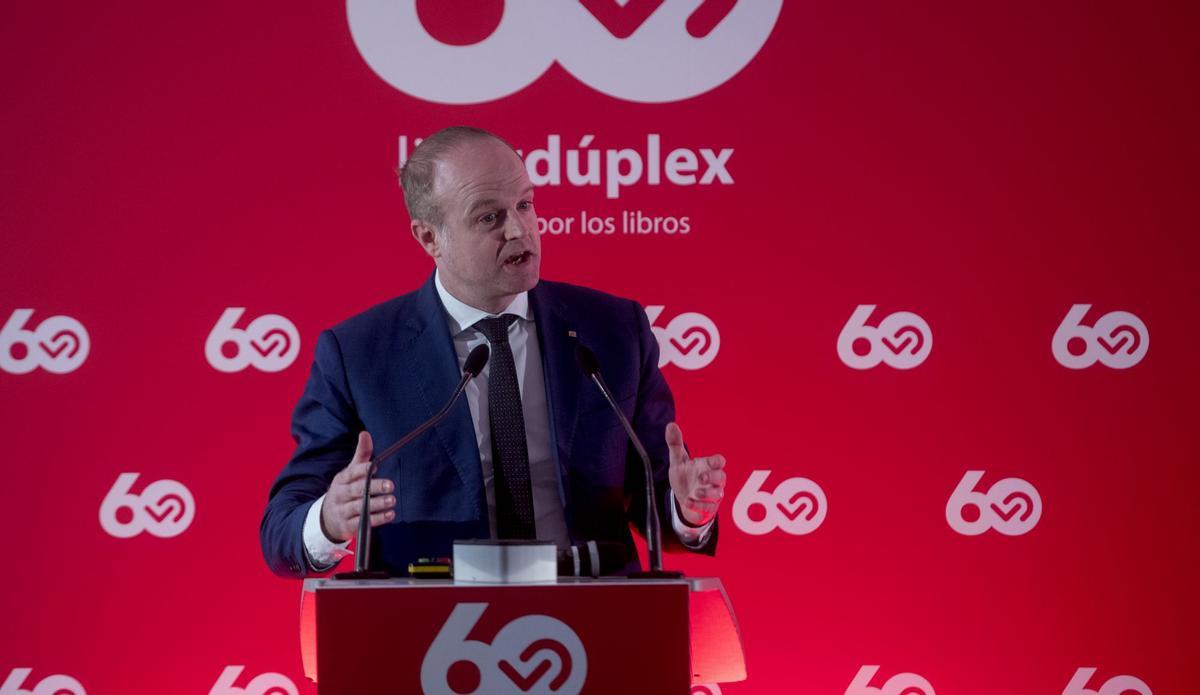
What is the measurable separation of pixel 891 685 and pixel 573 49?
198cm

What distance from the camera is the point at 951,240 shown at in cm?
333

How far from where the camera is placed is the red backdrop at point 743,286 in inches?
128

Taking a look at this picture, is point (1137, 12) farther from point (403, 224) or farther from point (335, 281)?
point (335, 281)

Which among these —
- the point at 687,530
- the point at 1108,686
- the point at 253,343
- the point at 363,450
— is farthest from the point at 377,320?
the point at 1108,686

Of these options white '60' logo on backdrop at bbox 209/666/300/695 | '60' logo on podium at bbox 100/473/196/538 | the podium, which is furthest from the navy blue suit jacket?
white '60' logo on backdrop at bbox 209/666/300/695

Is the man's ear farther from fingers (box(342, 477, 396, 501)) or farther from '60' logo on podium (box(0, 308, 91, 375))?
'60' logo on podium (box(0, 308, 91, 375))

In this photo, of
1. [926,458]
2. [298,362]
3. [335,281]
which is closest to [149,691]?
[298,362]

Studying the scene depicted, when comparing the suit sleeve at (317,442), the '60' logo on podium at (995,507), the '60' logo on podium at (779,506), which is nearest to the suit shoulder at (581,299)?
the suit sleeve at (317,442)

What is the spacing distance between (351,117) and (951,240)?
1.71 metres

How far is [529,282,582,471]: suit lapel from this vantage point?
2281 mm

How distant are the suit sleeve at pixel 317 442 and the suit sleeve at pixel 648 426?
561 millimetres

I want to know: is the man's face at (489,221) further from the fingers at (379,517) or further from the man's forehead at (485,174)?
the fingers at (379,517)

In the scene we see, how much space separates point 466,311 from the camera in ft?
7.93

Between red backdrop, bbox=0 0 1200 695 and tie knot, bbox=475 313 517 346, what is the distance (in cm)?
93
